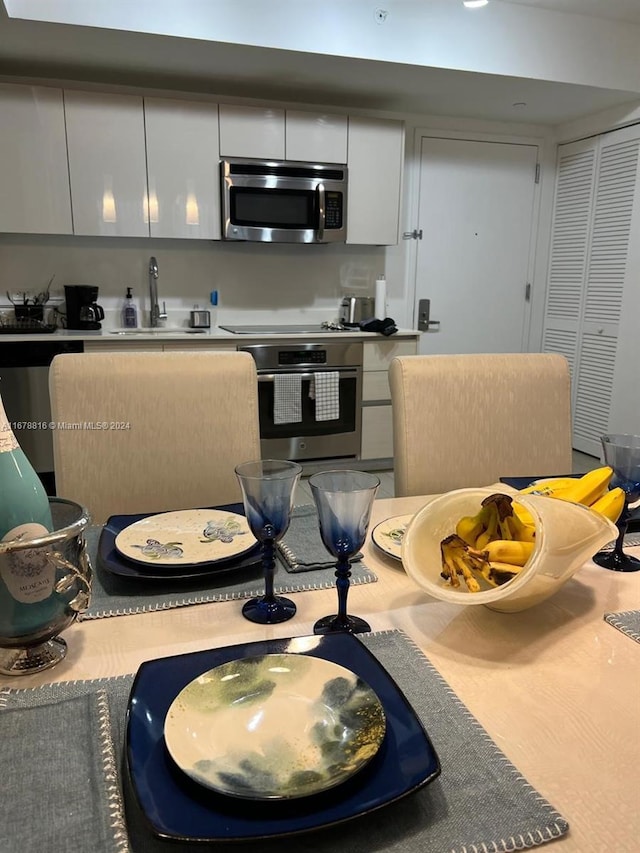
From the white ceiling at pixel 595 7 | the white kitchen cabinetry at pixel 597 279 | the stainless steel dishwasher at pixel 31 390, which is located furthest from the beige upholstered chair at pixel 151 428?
the white kitchen cabinetry at pixel 597 279

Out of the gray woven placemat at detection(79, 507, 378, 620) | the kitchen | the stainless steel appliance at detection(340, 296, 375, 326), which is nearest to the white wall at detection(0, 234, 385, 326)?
the kitchen

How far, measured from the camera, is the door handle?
4285 millimetres

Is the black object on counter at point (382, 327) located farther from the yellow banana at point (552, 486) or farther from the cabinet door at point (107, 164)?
the yellow banana at point (552, 486)

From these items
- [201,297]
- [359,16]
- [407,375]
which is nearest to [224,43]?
[359,16]

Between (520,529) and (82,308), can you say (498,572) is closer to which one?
(520,529)

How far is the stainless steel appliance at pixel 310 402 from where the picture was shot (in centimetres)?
345

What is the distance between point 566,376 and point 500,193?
3.13 m

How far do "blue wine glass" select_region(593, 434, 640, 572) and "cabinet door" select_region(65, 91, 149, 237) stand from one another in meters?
2.98

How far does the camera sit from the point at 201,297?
12.6 ft

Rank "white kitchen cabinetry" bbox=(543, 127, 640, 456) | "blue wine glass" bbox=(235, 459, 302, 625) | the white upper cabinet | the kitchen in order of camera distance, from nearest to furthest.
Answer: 1. "blue wine glass" bbox=(235, 459, 302, 625)
2. the kitchen
3. the white upper cabinet
4. "white kitchen cabinetry" bbox=(543, 127, 640, 456)

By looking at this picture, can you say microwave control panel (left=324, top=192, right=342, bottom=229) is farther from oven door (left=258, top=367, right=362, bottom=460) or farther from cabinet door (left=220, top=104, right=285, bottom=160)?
oven door (left=258, top=367, right=362, bottom=460)

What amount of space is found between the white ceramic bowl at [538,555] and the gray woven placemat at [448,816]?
0.17 meters

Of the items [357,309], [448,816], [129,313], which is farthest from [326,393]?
[448,816]

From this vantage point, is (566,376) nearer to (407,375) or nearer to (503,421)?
(503,421)
